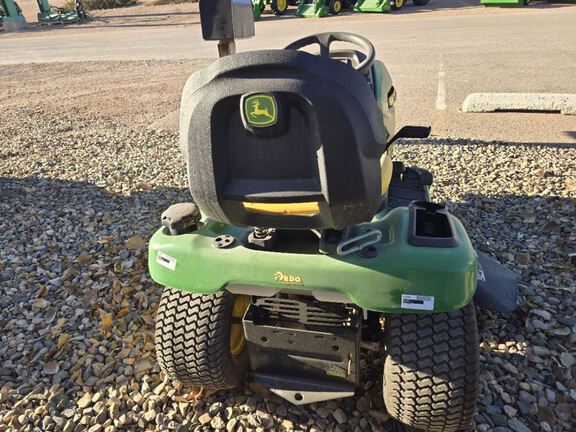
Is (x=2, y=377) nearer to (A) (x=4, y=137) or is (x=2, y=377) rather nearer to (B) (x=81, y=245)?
(B) (x=81, y=245)

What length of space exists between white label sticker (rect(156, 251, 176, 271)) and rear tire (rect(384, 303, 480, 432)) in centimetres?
83

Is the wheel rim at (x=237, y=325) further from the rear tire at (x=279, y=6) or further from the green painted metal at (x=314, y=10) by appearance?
the rear tire at (x=279, y=6)

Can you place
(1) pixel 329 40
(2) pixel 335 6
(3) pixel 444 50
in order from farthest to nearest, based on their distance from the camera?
(2) pixel 335 6 → (3) pixel 444 50 → (1) pixel 329 40

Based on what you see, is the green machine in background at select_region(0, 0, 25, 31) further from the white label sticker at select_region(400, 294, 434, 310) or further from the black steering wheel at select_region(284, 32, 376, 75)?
the white label sticker at select_region(400, 294, 434, 310)

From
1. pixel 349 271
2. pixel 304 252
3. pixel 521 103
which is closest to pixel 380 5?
pixel 521 103

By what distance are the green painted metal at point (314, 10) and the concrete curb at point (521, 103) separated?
11.6m

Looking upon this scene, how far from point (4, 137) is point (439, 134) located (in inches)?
218

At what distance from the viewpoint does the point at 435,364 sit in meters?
1.77

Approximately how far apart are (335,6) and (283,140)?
55.8 feet

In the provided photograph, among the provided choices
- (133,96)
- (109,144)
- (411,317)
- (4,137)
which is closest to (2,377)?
(411,317)

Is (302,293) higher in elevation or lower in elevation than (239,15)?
lower

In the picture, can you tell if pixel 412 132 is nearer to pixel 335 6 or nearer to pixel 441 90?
pixel 441 90

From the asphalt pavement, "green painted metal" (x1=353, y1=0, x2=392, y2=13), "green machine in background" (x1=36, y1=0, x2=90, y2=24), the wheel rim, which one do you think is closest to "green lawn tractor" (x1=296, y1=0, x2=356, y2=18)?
the asphalt pavement

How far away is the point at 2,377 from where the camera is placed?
2.49m
